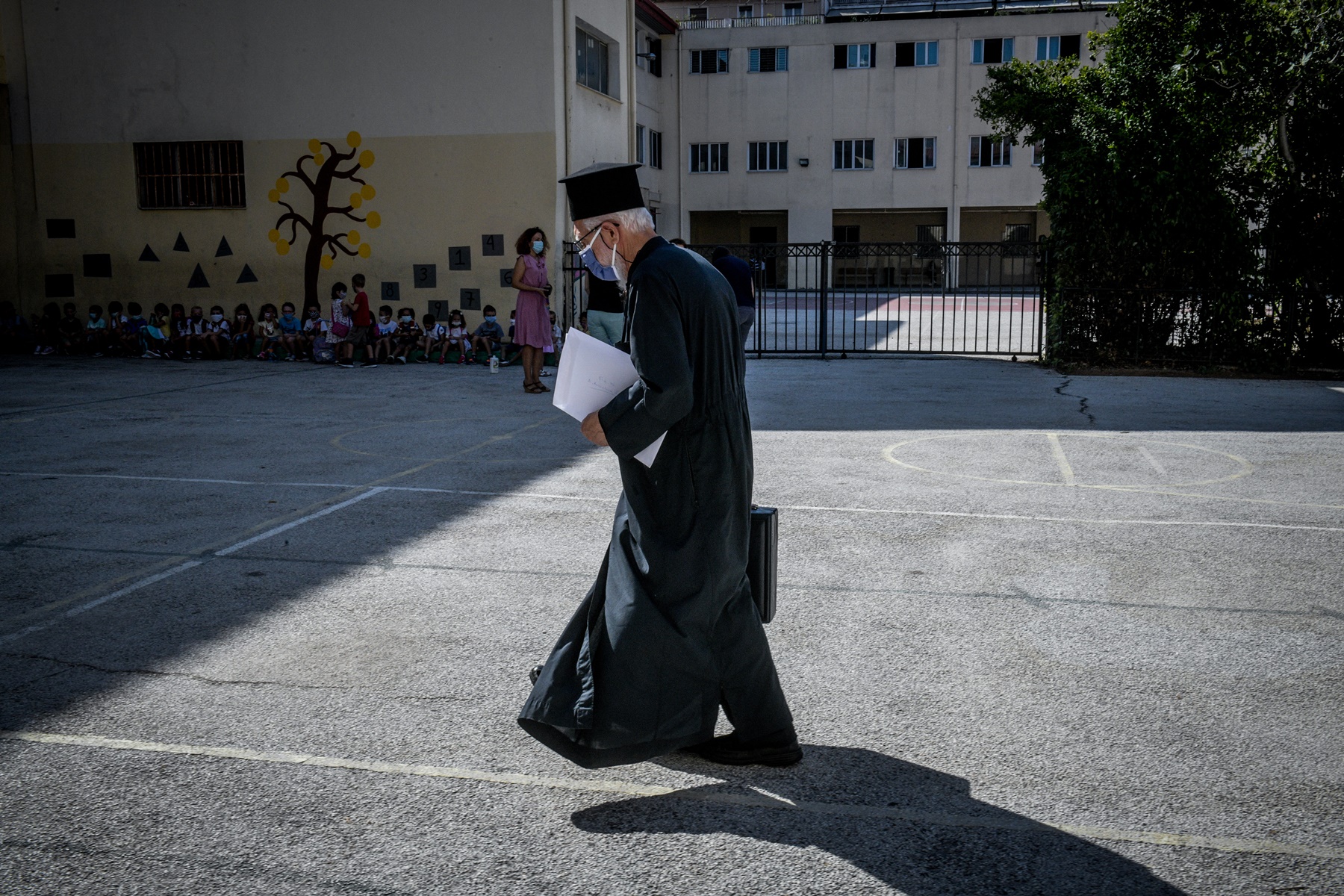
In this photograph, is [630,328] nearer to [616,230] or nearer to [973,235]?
[616,230]

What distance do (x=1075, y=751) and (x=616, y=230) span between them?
225 cm

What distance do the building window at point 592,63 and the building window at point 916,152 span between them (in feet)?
83.7

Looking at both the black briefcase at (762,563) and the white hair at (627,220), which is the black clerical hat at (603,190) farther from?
the black briefcase at (762,563)

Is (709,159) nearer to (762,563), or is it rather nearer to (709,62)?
(709,62)

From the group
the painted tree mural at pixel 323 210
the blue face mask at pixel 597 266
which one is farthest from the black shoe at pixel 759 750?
the painted tree mural at pixel 323 210

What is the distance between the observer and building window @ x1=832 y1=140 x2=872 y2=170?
4488cm

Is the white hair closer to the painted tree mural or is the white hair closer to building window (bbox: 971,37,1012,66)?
the painted tree mural

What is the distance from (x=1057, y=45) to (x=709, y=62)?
13372 mm

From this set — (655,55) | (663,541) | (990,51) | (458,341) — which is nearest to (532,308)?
(458,341)

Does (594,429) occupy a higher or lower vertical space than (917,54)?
lower

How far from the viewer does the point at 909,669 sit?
4535 millimetres

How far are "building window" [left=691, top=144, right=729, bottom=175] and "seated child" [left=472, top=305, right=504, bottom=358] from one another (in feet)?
97.3

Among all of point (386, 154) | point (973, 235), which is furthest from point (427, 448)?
point (973, 235)

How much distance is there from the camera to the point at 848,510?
24.1 ft
